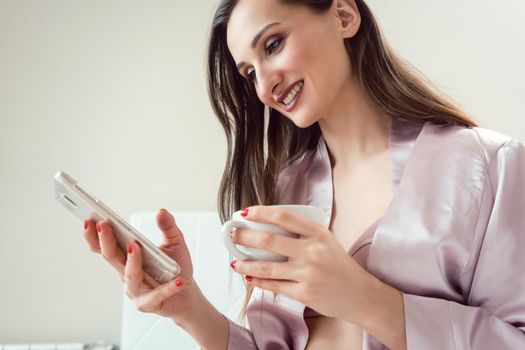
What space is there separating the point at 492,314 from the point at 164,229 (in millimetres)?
581

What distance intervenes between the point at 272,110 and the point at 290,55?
0.34 meters

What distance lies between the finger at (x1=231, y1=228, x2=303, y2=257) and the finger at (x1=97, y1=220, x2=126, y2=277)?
235 mm

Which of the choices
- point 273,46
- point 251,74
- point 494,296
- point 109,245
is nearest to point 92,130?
point 251,74

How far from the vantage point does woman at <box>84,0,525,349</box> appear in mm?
882

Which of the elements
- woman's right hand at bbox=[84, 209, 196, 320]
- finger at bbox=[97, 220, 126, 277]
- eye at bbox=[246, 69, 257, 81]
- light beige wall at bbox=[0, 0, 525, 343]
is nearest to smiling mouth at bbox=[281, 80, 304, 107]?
eye at bbox=[246, 69, 257, 81]

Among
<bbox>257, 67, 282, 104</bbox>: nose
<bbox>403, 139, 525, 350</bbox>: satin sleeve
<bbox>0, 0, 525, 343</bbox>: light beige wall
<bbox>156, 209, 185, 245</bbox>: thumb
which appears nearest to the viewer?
<bbox>403, 139, 525, 350</bbox>: satin sleeve

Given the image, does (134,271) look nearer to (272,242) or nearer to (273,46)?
(272,242)

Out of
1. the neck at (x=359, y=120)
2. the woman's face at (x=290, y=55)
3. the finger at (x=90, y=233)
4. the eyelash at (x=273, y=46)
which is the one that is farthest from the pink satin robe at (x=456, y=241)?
the finger at (x=90, y=233)

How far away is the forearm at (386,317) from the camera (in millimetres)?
874

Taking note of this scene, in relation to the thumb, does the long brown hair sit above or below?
above

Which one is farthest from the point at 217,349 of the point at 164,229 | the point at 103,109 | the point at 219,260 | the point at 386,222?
the point at 103,109

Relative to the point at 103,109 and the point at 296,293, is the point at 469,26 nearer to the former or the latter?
the point at 103,109

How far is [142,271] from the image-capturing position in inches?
37.4

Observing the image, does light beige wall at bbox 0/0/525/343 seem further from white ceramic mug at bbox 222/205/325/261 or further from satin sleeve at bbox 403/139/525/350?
white ceramic mug at bbox 222/205/325/261
